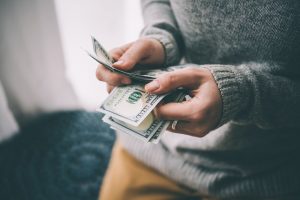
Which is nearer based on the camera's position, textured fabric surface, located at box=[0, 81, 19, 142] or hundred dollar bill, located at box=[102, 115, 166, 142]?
hundred dollar bill, located at box=[102, 115, 166, 142]

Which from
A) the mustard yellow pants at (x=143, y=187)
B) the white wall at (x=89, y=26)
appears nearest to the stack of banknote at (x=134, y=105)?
the mustard yellow pants at (x=143, y=187)

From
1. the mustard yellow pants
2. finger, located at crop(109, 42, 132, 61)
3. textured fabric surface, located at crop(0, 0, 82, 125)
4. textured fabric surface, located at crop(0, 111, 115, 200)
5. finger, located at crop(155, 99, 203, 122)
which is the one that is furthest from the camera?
textured fabric surface, located at crop(0, 111, 115, 200)

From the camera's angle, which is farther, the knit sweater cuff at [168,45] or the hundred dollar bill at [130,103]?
the knit sweater cuff at [168,45]

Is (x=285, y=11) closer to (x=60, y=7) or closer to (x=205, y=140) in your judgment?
(x=205, y=140)

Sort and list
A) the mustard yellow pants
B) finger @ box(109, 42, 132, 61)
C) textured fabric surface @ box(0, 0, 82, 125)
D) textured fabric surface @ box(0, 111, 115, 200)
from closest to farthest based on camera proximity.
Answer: finger @ box(109, 42, 132, 61)
the mustard yellow pants
textured fabric surface @ box(0, 0, 82, 125)
textured fabric surface @ box(0, 111, 115, 200)

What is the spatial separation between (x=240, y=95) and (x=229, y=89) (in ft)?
0.13

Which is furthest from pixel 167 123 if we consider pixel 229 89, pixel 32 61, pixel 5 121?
pixel 5 121

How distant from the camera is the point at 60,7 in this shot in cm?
142

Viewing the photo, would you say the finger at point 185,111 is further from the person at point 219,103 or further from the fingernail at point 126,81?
the fingernail at point 126,81

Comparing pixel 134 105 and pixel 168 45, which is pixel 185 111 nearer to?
pixel 134 105

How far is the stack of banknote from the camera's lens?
0.65 meters

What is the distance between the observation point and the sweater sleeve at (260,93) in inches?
25.4

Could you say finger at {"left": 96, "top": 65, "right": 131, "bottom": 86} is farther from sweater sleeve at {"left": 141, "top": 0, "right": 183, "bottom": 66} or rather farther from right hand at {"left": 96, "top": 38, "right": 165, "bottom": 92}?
sweater sleeve at {"left": 141, "top": 0, "right": 183, "bottom": 66}

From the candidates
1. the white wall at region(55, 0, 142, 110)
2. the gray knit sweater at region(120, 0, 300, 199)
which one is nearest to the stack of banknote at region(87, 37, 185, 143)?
the gray knit sweater at region(120, 0, 300, 199)
